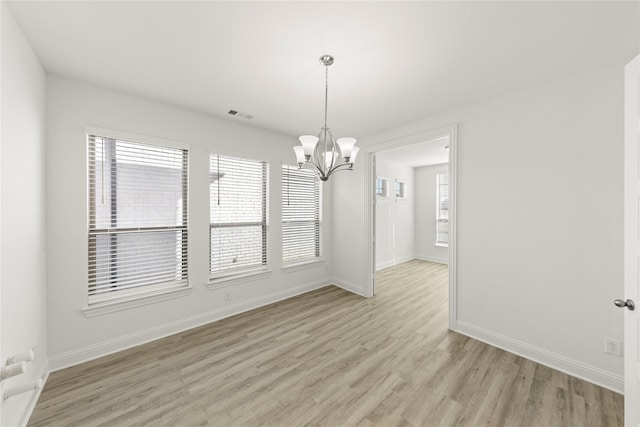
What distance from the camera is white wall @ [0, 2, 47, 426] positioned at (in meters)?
1.47

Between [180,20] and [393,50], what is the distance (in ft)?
4.96

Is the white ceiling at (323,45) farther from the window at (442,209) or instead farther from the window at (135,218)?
the window at (442,209)

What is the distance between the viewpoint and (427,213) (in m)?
6.97

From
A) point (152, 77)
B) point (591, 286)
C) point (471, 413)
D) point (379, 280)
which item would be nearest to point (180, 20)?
point (152, 77)

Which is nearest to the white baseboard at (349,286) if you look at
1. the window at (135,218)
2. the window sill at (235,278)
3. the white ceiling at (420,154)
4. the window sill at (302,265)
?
the window sill at (302,265)

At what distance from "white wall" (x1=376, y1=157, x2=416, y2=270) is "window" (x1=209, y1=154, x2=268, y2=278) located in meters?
3.13

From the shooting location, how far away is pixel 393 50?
1926 mm

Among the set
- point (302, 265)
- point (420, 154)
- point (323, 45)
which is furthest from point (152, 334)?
point (420, 154)

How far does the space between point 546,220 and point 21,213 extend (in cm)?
422

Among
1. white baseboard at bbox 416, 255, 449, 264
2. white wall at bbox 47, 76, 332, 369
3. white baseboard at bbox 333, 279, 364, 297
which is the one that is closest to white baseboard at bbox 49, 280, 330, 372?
white wall at bbox 47, 76, 332, 369

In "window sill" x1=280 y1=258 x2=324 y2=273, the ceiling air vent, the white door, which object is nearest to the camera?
the white door

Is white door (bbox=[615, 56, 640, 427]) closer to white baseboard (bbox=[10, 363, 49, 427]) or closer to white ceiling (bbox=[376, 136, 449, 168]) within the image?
white ceiling (bbox=[376, 136, 449, 168])

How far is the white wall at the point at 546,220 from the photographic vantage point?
207 cm

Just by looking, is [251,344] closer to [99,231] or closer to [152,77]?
[99,231]
